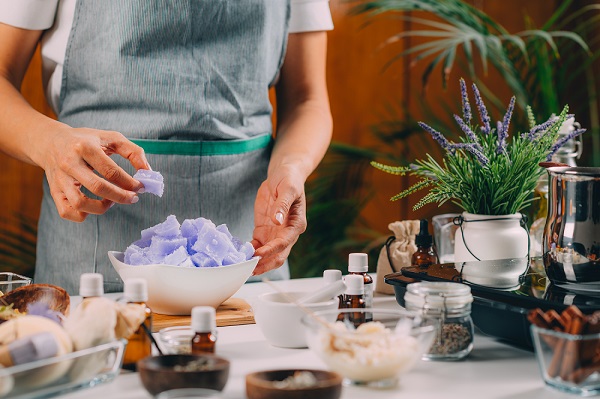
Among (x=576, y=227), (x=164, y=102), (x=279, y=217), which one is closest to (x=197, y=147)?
(x=164, y=102)

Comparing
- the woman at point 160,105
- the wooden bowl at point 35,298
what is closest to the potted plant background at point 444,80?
the woman at point 160,105

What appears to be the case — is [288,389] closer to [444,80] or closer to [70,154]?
[70,154]

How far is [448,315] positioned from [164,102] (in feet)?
3.26

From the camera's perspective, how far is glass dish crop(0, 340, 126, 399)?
2.82ft

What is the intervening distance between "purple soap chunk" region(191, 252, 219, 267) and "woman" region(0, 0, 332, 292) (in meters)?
0.33

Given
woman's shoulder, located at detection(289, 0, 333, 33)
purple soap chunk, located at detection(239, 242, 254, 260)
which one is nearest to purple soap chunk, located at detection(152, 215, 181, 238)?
purple soap chunk, located at detection(239, 242, 254, 260)

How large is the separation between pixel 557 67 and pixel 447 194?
2578 mm

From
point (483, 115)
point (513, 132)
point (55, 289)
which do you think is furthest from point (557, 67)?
point (55, 289)

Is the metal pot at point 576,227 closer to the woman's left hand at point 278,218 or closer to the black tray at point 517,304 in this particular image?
the black tray at point 517,304

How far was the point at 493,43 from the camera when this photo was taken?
3.10 m

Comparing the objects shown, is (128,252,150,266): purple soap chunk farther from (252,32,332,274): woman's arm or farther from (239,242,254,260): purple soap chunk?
(252,32,332,274): woman's arm

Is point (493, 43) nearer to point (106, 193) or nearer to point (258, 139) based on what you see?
point (258, 139)

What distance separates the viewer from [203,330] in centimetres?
101

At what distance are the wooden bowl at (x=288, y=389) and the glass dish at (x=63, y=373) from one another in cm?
18
